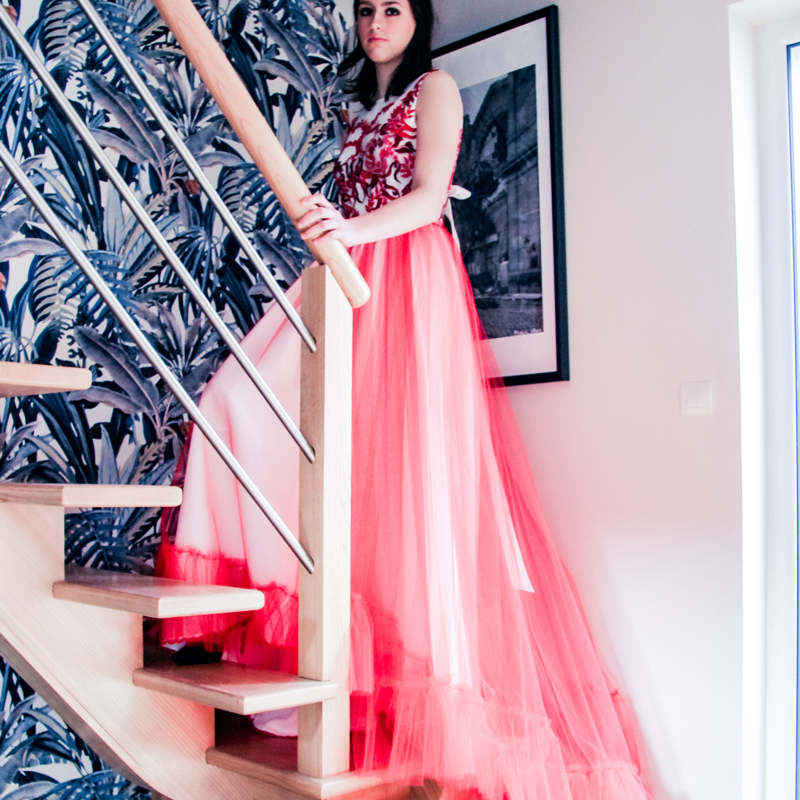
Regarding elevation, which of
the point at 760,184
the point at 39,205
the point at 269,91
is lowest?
the point at 39,205

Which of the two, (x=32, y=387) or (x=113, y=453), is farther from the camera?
(x=113, y=453)

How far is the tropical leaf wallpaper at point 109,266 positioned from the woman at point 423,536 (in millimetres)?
543

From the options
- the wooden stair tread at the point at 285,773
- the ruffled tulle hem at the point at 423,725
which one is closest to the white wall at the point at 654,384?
the ruffled tulle hem at the point at 423,725

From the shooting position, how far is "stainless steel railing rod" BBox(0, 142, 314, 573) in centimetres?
116

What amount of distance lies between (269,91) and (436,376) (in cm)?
134

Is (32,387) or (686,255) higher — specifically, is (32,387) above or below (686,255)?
below

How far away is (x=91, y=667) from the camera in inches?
51.6

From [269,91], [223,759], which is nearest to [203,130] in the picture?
[269,91]

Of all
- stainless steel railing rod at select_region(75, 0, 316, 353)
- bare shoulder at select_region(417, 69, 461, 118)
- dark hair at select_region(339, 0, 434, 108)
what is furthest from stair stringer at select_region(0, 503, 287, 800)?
dark hair at select_region(339, 0, 434, 108)

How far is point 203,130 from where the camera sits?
2256 mm

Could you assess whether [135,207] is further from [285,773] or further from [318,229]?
[285,773]

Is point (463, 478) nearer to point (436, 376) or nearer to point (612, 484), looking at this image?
point (436, 376)

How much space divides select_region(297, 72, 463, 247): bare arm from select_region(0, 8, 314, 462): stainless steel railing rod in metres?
0.33

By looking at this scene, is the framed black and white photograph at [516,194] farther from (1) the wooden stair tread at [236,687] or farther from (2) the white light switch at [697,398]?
(1) the wooden stair tread at [236,687]
